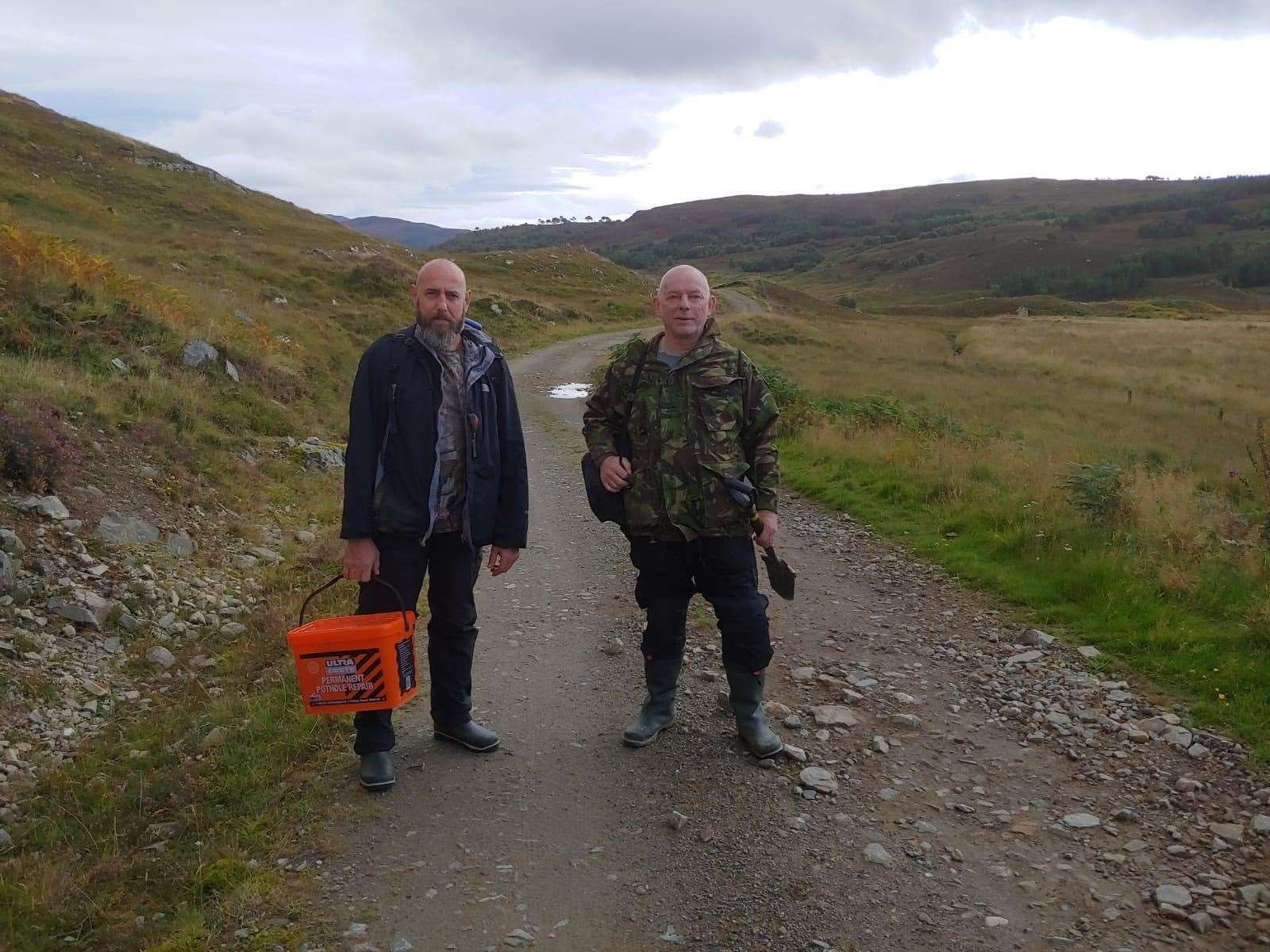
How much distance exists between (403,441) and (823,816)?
2.31 meters

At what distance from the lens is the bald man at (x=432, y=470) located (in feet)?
11.8

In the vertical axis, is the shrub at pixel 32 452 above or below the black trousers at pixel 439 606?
above

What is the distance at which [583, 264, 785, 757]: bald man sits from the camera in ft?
12.3

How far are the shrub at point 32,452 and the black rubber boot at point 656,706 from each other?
4.59 m

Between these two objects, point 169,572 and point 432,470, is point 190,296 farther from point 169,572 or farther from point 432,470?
point 432,470

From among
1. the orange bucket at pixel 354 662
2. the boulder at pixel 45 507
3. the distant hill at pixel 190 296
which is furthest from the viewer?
the distant hill at pixel 190 296

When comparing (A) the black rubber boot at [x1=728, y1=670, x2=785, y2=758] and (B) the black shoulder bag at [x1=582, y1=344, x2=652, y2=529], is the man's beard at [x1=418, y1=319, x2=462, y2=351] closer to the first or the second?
(B) the black shoulder bag at [x1=582, y1=344, x2=652, y2=529]

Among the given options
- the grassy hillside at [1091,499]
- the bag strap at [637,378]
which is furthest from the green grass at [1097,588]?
the bag strap at [637,378]

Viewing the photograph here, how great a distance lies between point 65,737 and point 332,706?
1834 millimetres

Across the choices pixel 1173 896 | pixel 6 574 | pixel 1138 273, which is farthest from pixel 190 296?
pixel 1138 273

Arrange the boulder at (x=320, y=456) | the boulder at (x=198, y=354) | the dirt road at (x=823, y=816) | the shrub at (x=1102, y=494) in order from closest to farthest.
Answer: the dirt road at (x=823, y=816)
the shrub at (x=1102, y=494)
the boulder at (x=320, y=456)
the boulder at (x=198, y=354)

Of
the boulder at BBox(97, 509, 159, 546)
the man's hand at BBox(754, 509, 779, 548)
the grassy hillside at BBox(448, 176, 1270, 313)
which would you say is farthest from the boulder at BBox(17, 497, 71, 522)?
the grassy hillside at BBox(448, 176, 1270, 313)

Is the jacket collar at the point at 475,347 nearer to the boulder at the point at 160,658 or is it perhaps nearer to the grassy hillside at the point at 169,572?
the grassy hillside at the point at 169,572

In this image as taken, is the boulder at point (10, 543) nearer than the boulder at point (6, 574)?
No
